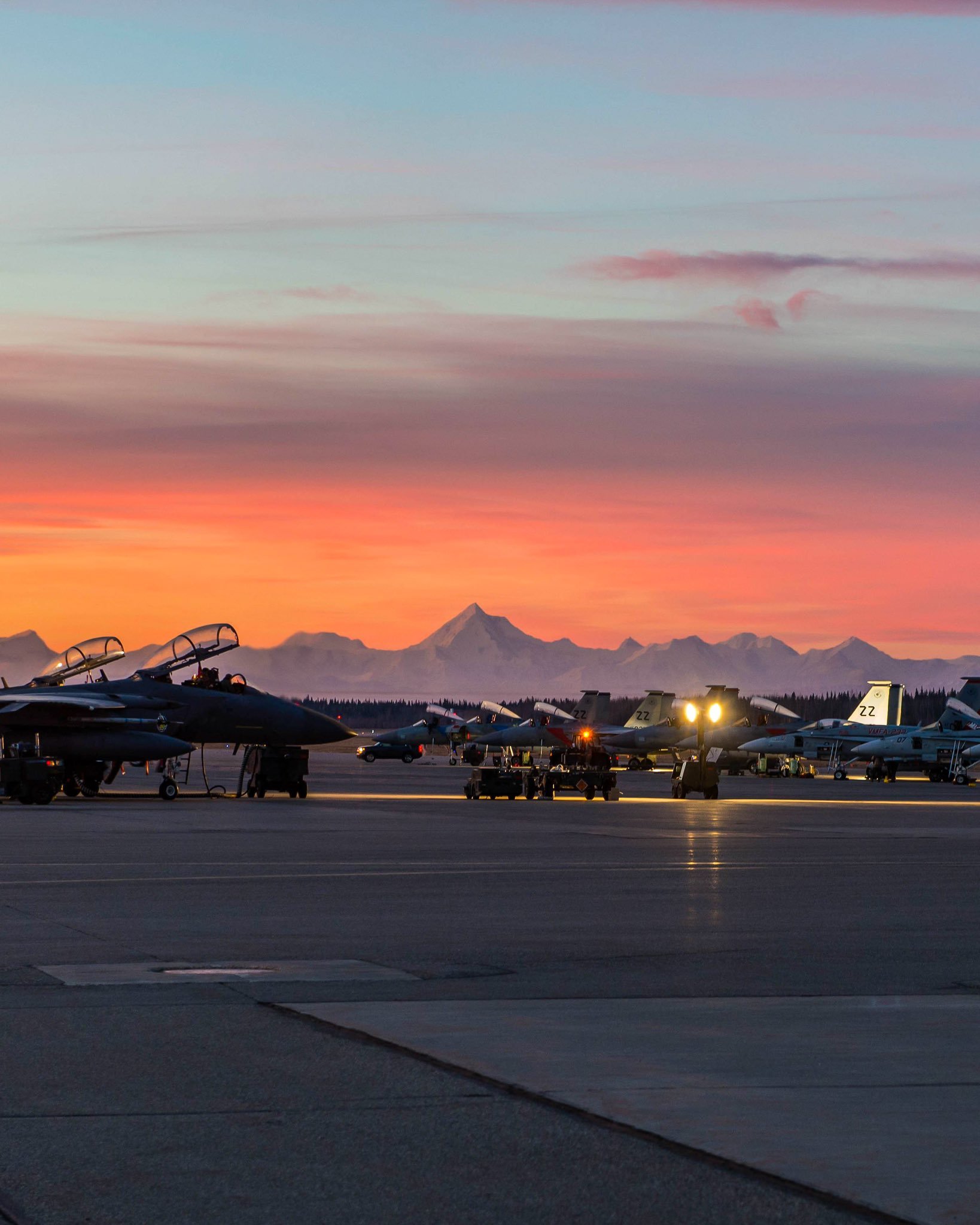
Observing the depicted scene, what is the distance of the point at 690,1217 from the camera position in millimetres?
6062

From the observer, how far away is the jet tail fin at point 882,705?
125 metres

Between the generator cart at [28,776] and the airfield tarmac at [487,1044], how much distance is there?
2096 cm

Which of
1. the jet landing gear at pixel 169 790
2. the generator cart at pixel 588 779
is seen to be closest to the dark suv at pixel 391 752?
the generator cart at pixel 588 779

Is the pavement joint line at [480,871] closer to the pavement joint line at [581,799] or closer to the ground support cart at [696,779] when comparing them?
the pavement joint line at [581,799]

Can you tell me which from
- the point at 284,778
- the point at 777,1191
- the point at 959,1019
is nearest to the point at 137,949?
the point at 959,1019

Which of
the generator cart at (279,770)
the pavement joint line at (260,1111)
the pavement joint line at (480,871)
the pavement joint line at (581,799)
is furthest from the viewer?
the generator cart at (279,770)

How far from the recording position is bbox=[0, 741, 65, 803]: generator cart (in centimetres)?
4297

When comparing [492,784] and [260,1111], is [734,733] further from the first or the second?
[260,1111]

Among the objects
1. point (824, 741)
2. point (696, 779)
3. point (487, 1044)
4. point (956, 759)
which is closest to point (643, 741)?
point (824, 741)

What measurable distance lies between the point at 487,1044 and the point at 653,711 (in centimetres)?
12500

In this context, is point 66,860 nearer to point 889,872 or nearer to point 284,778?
point 889,872

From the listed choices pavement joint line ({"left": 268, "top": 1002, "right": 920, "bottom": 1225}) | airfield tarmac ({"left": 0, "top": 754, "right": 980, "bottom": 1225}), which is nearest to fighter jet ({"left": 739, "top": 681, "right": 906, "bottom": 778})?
airfield tarmac ({"left": 0, "top": 754, "right": 980, "bottom": 1225})

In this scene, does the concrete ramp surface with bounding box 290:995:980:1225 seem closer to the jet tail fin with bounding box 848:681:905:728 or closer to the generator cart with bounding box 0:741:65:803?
the generator cart with bounding box 0:741:65:803

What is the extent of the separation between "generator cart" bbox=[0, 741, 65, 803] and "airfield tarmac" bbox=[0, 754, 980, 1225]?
68.8 feet
